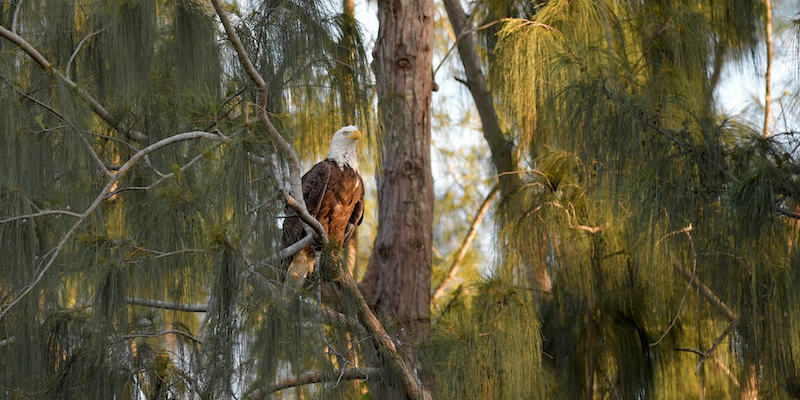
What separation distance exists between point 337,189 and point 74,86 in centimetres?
169

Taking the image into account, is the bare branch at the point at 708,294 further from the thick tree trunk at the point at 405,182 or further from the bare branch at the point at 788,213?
the thick tree trunk at the point at 405,182

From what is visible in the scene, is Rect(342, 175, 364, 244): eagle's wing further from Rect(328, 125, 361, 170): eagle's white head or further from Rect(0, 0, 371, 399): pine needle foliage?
Rect(0, 0, 371, 399): pine needle foliage

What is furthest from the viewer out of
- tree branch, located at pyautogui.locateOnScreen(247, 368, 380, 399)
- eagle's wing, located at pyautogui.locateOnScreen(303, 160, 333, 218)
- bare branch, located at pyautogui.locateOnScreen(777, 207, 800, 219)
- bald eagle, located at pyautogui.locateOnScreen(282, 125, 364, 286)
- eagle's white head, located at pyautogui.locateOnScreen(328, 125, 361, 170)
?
eagle's wing, located at pyautogui.locateOnScreen(303, 160, 333, 218)

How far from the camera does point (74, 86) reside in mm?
2586

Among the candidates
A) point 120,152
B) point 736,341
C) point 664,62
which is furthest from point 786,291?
point 120,152

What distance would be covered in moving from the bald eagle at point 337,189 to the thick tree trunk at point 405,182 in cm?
13

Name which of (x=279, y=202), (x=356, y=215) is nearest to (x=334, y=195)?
(x=356, y=215)

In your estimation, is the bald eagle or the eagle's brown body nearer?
the bald eagle

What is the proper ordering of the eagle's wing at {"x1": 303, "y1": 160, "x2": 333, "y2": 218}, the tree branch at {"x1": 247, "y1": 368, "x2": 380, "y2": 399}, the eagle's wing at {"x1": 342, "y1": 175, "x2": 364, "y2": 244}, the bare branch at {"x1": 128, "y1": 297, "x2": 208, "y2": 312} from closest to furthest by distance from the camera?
→ the tree branch at {"x1": 247, "y1": 368, "x2": 380, "y2": 399} → the bare branch at {"x1": 128, "y1": 297, "x2": 208, "y2": 312} → the eagle's wing at {"x1": 303, "y1": 160, "x2": 333, "y2": 218} → the eagle's wing at {"x1": 342, "y1": 175, "x2": 364, "y2": 244}

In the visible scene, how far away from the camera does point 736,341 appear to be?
317cm

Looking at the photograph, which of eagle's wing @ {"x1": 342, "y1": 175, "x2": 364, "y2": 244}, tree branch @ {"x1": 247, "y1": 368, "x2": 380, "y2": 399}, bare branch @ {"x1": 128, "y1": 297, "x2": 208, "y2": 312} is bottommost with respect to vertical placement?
tree branch @ {"x1": 247, "y1": 368, "x2": 380, "y2": 399}

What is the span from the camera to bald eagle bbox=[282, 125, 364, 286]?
3862 millimetres

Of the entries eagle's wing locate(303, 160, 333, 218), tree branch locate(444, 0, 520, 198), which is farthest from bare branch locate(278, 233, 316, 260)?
tree branch locate(444, 0, 520, 198)

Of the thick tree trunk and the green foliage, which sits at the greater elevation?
the thick tree trunk
